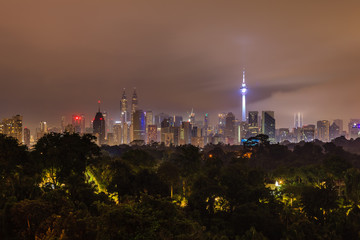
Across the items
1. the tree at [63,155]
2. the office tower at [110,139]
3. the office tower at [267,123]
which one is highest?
the office tower at [267,123]

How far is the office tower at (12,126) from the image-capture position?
103 meters

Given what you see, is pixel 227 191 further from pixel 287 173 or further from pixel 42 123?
pixel 42 123

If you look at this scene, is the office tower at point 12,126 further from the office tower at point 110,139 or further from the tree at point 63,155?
the tree at point 63,155

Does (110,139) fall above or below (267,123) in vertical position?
below

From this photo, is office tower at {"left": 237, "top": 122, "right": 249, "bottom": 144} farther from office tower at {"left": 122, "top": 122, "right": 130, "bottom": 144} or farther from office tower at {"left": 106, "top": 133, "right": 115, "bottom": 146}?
office tower at {"left": 106, "top": 133, "right": 115, "bottom": 146}

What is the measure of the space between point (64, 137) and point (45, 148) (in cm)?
146

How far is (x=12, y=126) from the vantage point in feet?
341

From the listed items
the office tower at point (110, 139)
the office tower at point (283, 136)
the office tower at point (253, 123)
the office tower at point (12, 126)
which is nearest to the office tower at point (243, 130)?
the office tower at point (253, 123)

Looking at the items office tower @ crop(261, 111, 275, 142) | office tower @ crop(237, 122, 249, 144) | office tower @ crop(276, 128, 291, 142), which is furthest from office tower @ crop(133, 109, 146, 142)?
office tower @ crop(276, 128, 291, 142)

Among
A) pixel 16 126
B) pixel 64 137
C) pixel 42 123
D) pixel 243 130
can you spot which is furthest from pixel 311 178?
pixel 42 123

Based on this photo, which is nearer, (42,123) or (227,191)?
(227,191)

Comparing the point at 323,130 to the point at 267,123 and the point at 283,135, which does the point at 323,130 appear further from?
the point at 267,123

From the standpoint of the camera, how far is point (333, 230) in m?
17.3

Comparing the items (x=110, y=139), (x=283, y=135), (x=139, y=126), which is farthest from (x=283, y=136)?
(x=110, y=139)
